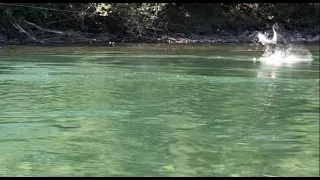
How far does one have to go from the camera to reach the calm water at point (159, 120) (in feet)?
20.3

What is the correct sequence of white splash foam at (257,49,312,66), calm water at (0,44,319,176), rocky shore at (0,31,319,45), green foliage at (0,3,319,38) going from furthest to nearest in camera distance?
green foliage at (0,3,319,38), rocky shore at (0,31,319,45), white splash foam at (257,49,312,66), calm water at (0,44,319,176)

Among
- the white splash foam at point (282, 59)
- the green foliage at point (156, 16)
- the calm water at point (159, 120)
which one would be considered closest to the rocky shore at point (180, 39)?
the green foliage at point (156, 16)

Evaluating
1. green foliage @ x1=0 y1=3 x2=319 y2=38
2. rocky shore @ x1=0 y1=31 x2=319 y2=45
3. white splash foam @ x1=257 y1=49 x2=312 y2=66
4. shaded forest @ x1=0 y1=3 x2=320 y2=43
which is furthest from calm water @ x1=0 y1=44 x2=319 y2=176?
green foliage @ x1=0 y1=3 x2=319 y2=38

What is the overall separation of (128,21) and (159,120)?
18373 millimetres

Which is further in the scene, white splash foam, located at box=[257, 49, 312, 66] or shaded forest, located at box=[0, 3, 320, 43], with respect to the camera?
shaded forest, located at box=[0, 3, 320, 43]

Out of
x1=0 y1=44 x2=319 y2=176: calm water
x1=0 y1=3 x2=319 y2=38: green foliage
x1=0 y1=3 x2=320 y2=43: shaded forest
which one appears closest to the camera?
x1=0 y1=44 x2=319 y2=176: calm water

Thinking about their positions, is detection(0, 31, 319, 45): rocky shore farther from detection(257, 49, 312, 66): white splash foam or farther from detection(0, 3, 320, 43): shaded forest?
detection(257, 49, 312, 66): white splash foam

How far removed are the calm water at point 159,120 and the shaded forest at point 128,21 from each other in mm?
9959

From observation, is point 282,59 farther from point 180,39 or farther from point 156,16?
point 156,16

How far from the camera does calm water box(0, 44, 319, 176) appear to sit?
6188 mm

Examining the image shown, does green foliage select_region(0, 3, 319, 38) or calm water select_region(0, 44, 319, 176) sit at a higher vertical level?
green foliage select_region(0, 3, 319, 38)

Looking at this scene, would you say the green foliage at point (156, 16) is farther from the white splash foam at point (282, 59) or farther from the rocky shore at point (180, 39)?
the white splash foam at point (282, 59)

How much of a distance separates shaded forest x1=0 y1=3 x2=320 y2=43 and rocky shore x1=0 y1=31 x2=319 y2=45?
0.05 metres

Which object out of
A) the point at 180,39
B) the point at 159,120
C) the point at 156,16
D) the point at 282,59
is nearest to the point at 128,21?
the point at 156,16
